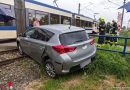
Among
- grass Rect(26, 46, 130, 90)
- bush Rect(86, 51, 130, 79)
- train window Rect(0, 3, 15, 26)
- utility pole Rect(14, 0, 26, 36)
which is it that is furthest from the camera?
train window Rect(0, 3, 15, 26)

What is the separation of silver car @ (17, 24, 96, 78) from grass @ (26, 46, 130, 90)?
1.31 ft

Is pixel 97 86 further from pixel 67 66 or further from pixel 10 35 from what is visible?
pixel 10 35

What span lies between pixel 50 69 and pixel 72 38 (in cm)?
125

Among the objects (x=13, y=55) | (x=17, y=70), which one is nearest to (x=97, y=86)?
(x=17, y=70)

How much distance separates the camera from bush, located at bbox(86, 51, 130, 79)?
20.2ft

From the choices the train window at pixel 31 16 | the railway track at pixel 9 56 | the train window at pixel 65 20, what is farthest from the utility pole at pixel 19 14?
the train window at pixel 65 20

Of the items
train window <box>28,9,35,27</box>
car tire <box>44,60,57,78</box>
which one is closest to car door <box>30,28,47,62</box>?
car tire <box>44,60,57,78</box>

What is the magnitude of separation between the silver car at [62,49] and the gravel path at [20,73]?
20.4 inches

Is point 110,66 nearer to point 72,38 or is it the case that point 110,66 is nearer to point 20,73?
point 72,38

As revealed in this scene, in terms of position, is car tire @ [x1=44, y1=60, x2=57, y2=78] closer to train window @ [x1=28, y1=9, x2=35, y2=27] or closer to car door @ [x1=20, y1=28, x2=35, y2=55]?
car door @ [x1=20, y1=28, x2=35, y2=55]

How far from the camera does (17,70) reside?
262 inches

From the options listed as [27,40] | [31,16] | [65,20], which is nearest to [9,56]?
[27,40]

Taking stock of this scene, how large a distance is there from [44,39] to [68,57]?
130 cm

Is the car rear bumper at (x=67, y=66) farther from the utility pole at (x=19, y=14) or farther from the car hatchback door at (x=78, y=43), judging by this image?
the utility pole at (x=19, y=14)
